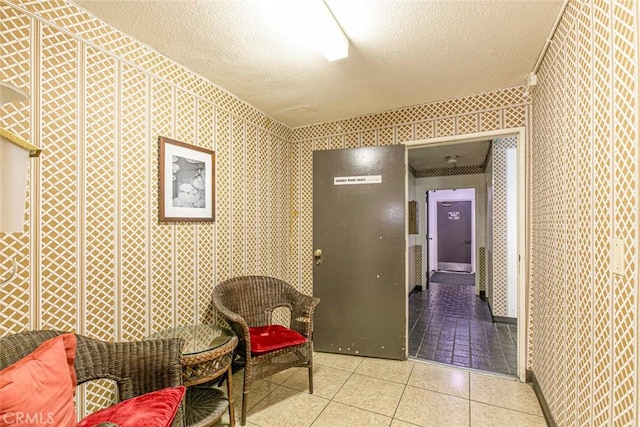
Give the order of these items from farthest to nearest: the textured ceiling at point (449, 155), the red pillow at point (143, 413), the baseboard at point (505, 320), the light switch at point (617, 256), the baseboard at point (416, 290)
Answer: the baseboard at point (416, 290) < the textured ceiling at point (449, 155) < the baseboard at point (505, 320) < the red pillow at point (143, 413) < the light switch at point (617, 256)

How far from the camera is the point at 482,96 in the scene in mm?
2637

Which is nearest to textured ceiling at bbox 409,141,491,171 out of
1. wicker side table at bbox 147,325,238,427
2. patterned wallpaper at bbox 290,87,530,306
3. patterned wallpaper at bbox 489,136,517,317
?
patterned wallpaper at bbox 489,136,517,317

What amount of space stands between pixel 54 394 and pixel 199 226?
1.39 meters

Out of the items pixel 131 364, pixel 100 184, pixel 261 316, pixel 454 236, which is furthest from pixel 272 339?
pixel 454 236

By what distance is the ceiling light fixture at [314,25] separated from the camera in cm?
151

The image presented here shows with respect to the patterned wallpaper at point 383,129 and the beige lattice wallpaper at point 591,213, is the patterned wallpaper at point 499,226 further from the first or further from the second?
the beige lattice wallpaper at point 591,213

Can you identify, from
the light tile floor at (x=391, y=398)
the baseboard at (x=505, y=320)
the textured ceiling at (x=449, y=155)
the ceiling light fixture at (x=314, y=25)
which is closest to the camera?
the ceiling light fixture at (x=314, y=25)

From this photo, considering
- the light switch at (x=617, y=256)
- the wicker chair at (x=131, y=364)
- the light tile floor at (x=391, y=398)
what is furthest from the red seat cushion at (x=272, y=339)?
the light switch at (x=617, y=256)

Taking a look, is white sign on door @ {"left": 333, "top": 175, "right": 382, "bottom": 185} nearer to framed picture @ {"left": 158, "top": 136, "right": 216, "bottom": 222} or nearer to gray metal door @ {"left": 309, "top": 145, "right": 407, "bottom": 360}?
gray metal door @ {"left": 309, "top": 145, "right": 407, "bottom": 360}

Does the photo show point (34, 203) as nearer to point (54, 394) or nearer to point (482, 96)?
point (54, 394)

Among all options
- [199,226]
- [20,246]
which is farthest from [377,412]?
[20,246]

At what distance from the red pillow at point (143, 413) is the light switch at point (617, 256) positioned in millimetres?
1866

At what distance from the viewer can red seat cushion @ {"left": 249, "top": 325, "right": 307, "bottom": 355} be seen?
6.67 ft

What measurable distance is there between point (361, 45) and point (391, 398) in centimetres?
258
